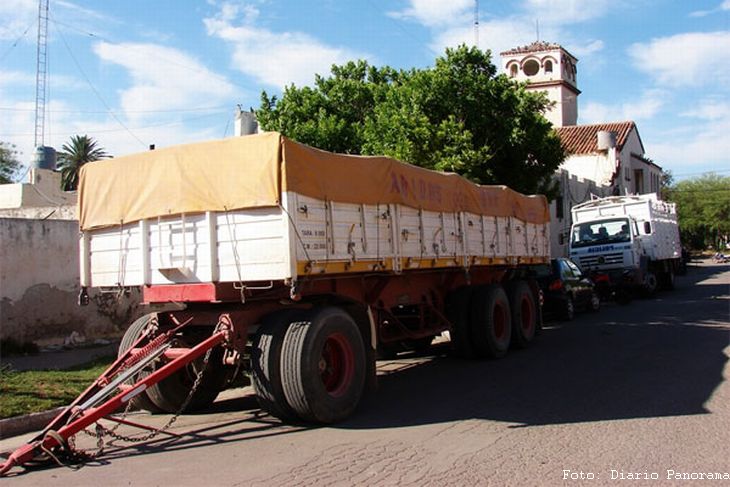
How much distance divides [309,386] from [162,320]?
2.17 m

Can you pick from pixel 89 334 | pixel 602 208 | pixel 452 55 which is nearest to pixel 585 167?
pixel 602 208

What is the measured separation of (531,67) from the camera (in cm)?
4922

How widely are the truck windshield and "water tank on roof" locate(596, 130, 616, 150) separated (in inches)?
865

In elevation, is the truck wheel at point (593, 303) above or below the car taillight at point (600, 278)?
below

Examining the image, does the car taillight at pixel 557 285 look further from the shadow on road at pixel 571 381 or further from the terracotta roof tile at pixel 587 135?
the terracotta roof tile at pixel 587 135

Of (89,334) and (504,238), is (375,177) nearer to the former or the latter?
(504,238)

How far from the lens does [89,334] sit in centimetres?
1362

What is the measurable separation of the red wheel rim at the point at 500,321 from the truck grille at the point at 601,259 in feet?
38.6

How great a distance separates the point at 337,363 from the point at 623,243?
57.0 feet

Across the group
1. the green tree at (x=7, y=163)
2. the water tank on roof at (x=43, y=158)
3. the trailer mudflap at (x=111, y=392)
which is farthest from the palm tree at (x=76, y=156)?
the trailer mudflap at (x=111, y=392)

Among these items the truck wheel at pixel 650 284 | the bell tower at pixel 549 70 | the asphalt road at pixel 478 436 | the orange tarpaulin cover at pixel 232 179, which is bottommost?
the asphalt road at pixel 478 436

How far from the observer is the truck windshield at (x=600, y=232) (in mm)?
22797

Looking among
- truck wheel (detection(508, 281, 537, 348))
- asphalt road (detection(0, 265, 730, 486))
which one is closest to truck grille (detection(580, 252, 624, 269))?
truck wheel (detection(508, 281, 537, 348))

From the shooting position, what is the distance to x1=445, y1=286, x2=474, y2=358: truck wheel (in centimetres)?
1145
